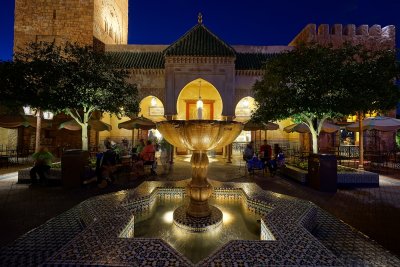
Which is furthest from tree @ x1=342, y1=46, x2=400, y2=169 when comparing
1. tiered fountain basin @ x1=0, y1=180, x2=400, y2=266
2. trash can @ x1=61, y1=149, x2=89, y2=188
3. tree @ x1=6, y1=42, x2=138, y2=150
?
trash can @ x1=61, y1=149, x2=89, y2=188

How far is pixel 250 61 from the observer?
17.4 meters

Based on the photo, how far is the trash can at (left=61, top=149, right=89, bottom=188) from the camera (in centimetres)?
713

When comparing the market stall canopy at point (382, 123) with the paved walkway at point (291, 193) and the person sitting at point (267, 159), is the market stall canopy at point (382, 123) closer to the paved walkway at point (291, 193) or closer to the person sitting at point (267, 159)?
the paved walkway at point (291, 193)

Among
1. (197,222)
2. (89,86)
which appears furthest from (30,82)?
(197,222)

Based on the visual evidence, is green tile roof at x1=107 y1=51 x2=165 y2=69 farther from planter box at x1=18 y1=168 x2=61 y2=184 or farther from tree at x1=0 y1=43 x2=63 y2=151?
planter box at x1=18 y1=168 x2=61 y2=184

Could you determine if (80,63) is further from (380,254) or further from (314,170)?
(380,254)

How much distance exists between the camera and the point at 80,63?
874 cm

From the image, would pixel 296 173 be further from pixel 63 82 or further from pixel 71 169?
pixel 63 82

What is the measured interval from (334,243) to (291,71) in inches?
249

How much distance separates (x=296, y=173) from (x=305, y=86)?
3352 millimetres

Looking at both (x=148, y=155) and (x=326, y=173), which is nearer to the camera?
(x=326, y=173)

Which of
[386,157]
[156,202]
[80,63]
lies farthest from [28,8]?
[386,157]

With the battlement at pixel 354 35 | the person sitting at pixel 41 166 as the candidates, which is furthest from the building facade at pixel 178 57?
the person sitting at pixel 41 166

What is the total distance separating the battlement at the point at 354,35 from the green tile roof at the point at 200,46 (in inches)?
297
